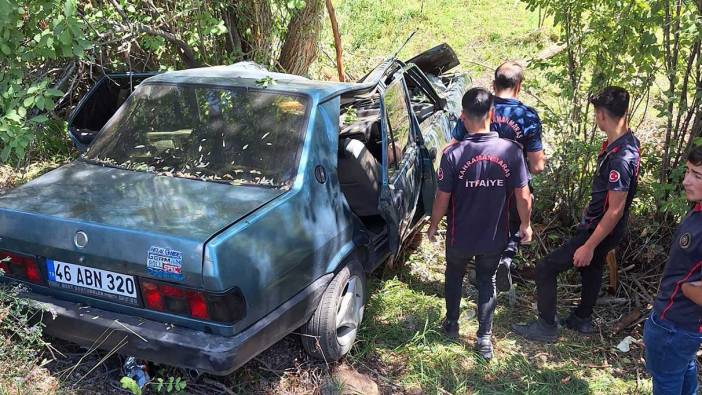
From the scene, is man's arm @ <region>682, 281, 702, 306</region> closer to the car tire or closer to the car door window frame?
the car tire

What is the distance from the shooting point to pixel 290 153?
3.45 meters

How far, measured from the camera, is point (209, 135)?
3.67m

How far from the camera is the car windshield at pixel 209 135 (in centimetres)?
347

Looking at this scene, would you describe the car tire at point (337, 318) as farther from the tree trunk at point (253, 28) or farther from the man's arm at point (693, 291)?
the tree trunk at point (253, 28)

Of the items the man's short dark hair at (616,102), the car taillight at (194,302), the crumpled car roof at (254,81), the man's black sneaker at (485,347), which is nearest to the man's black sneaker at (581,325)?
the man's black sneaker at (485,347)

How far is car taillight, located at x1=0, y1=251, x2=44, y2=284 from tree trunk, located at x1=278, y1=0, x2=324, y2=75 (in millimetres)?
4573

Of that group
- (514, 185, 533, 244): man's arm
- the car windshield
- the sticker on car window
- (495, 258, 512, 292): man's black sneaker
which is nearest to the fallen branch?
(495, 258, 512, 292): man's black sneaker

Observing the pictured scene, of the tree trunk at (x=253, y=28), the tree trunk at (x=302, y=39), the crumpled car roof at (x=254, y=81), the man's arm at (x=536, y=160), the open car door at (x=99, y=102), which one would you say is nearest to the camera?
the crumpled car roof at (x=254, y=81)

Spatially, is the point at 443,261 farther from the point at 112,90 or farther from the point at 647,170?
the point at 112,90

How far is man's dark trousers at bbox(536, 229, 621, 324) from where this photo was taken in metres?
3.89

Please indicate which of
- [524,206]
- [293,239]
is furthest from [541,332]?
[293,239]

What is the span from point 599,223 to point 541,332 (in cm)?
92

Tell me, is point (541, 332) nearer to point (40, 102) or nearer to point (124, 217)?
point (124, 217)

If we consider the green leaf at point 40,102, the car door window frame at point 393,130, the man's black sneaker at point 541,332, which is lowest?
the man's black sneaker at point 541,332
